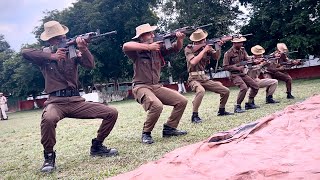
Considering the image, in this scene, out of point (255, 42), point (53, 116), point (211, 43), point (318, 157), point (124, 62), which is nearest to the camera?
point (318, 157)

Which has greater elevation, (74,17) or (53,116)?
(74,17)

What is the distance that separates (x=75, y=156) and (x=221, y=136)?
10.7ft

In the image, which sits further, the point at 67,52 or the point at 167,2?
the point at 167,2

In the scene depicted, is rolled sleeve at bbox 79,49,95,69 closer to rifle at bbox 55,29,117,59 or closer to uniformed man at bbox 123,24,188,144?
rifle at bbox 55,29,117,59

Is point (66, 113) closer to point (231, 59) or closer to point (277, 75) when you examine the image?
point (231, 59)

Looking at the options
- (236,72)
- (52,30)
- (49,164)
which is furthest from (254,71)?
(49,164)

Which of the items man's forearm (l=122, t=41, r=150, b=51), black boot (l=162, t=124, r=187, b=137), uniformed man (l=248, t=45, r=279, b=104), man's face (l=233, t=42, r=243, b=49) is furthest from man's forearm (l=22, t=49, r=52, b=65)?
uniformed man (l=248, t=45, r=279, b=104)

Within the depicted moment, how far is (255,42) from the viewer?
28.7 metres

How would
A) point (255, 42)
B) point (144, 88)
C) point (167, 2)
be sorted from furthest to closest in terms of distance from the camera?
point (167, 2) → point (255, 42) → point (144, 88)

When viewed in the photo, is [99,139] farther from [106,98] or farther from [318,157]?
[106,98]

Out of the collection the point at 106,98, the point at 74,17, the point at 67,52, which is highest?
the point at 74,17

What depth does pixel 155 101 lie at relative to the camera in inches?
253

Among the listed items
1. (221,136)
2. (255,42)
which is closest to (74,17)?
(255,42)

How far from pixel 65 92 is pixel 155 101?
155cm
